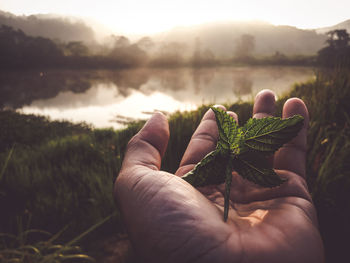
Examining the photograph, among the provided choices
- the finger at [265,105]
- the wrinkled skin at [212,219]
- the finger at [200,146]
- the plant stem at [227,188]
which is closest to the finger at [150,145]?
the wrinkled skin at [212,219]

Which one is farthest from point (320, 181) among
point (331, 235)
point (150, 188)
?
point (150, 188)

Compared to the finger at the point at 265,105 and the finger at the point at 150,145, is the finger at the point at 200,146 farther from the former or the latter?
the finger at the point at 265,105

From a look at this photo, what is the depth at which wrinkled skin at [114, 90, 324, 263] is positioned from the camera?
0.97 meters

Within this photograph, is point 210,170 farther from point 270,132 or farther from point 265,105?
point 265,105

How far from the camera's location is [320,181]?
204 centimetres

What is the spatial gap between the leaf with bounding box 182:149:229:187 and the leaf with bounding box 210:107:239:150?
0.08 m

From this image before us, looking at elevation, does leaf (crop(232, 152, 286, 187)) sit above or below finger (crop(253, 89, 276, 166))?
below

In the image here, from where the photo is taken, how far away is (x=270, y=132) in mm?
1067

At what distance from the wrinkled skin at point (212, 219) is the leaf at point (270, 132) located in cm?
40

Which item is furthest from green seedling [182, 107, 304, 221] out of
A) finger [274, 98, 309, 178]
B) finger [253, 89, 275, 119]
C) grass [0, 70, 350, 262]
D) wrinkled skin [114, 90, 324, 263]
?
grass [0, 70, 350, 262]

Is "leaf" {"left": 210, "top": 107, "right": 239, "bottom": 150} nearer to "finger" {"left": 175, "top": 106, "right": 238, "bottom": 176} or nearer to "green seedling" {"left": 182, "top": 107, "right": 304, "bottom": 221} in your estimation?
"green seedling" {"left": 182, "top": 107, "right": 304, "bottom": 221}

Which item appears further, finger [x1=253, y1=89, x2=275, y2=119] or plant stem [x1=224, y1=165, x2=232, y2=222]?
finger [x1=253, y1=89, x2=275, y2=119]

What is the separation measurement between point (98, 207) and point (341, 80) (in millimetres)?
4027

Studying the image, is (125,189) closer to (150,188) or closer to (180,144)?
(150,188)
